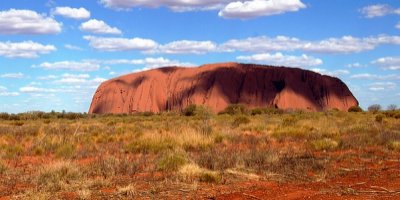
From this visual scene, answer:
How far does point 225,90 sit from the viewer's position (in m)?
77.1

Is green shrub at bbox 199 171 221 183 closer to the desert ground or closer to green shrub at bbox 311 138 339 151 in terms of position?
the desert ground

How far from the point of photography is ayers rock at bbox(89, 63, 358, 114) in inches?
2972

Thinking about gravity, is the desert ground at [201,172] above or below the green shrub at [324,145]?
below

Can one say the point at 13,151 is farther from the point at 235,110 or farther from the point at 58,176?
the point at 235,110

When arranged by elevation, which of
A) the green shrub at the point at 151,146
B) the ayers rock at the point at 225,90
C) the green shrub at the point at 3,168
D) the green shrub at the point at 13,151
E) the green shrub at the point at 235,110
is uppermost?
the ayers rock at the point at 225,90

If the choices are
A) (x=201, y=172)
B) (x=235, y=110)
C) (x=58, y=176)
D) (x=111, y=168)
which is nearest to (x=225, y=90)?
(x=235, y=110)

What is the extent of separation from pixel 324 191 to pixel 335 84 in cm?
7561

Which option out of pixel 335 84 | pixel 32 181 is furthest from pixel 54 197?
pixel 335 84

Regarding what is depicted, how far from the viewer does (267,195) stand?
7262mm

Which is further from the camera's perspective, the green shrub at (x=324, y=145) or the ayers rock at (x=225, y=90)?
the ayers rock at (x=225, y=90)

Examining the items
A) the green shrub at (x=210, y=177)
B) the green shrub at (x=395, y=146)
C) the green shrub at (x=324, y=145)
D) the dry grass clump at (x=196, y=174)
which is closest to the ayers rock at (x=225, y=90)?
the green shrub at (x=324, y=145)

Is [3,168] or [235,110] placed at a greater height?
[235,110]

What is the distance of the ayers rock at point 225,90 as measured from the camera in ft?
248

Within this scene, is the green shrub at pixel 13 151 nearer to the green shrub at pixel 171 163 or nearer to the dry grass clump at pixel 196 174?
the green shrub at pixel 171 163
